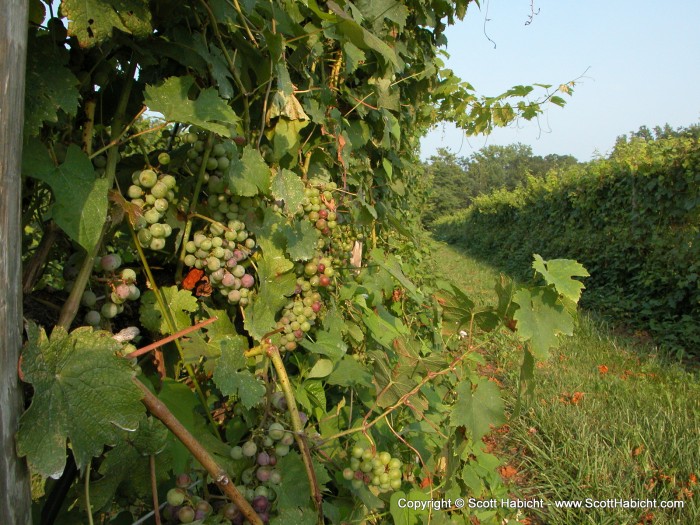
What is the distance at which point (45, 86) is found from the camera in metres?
0.73

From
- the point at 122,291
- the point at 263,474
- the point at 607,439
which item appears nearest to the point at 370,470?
the point at 263,474

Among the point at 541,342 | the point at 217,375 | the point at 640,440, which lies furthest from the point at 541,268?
the point at 640,440

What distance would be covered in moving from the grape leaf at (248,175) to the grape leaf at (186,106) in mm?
169

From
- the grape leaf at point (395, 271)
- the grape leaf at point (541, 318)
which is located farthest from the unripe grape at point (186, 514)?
the grape leaf at point (395, 271)

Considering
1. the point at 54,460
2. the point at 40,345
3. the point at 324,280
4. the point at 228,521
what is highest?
the point at 324,280

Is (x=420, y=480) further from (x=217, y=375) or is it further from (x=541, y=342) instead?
(x=217, y=375)

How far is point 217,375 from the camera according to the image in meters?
0.95

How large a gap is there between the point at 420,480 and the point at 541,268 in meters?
1.25

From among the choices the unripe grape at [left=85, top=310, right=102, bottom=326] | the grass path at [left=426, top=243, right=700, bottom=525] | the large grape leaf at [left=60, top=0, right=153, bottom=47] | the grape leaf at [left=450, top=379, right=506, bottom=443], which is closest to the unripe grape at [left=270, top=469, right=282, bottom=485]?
the unripe grape at [left=85, top=310, right=102, bottom=326]

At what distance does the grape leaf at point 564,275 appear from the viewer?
1133 millimetres

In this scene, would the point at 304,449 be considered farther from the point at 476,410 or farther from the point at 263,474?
the point at 476,410

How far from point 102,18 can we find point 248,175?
0.45 metres

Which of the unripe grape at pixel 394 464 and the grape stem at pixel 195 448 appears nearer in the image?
the grape stem at pixel 195 448

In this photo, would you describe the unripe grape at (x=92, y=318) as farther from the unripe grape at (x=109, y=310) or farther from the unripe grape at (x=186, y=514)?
the unripe grape at (x=186, y=514)
